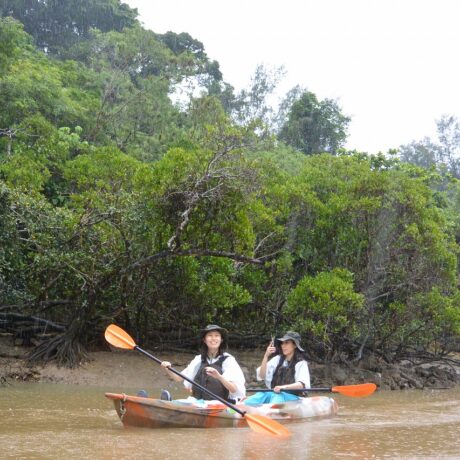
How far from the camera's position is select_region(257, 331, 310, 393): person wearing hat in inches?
308

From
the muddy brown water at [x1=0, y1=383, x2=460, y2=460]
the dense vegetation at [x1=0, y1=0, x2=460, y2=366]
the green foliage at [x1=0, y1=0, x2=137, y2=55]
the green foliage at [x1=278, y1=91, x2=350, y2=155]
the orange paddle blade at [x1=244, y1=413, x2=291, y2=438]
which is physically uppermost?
the green foliage at [x1=0, y1=0, x2=137, y2=55]

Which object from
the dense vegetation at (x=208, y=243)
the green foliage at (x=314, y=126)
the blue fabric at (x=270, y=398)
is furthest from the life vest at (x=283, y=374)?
the green foliage at (x=314, y=126)

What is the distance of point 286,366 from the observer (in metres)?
8.04

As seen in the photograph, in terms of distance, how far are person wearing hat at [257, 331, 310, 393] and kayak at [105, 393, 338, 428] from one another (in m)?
0.53

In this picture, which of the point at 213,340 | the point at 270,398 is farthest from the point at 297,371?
the point at 213,340

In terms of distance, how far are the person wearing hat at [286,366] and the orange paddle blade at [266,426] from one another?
1.31 metres

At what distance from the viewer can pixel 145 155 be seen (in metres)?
20.7

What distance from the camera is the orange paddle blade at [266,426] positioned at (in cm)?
614

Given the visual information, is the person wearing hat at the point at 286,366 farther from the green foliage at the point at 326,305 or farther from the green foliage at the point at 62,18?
the green foliage at the point at 62,18

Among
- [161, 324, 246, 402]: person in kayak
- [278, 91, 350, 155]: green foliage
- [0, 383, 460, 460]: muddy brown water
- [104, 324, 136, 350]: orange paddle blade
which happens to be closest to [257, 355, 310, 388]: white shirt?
[0, 383, 460, 460]: muddy brown water

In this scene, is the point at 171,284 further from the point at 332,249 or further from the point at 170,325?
the point at 332,249

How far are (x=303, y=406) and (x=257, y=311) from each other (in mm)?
6721

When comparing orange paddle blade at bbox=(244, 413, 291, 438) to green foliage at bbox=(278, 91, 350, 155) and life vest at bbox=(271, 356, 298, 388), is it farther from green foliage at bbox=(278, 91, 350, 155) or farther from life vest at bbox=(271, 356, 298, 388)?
green foliage at bbox=(278, 91, 350, 155)

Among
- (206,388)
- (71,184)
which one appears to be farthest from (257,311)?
(206,388)
